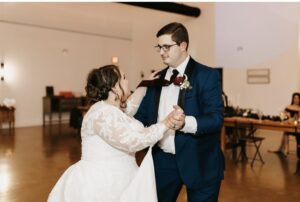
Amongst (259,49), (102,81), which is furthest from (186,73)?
(259,49)

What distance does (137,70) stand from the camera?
548 inches

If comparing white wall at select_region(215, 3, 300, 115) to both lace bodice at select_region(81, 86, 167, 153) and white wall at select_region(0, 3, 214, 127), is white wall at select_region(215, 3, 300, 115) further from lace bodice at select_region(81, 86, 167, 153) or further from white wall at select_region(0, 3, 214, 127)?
lace bodice at select_region(81, 86, 167, 153)

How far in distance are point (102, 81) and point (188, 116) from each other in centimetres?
54

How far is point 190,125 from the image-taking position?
176cm

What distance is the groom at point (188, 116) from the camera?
73.9 inches

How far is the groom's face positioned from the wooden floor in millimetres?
2429

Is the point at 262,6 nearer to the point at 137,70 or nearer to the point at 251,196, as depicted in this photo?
the point at 137,70

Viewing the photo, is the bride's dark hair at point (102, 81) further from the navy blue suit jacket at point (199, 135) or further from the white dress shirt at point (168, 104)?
the navy blue suit jacket at point (199, 135)

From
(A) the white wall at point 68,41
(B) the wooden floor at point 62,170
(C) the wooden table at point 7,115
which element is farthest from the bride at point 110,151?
(A) the white wall at point 68,41

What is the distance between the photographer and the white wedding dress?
180 cm

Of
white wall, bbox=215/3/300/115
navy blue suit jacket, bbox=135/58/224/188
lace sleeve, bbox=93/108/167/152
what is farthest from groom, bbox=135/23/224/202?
white wall, bbox=215/3/300/115

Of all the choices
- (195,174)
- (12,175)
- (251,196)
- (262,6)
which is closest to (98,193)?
(195,174)

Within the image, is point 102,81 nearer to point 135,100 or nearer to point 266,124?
point 135,100

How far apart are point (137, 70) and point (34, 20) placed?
470cm
